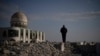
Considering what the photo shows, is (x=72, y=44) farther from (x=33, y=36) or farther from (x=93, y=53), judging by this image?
(x=33, y=36)

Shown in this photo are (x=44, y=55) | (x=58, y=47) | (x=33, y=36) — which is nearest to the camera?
(x=44, y=55)

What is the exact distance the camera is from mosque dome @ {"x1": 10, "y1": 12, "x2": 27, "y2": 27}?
8969 millimetres

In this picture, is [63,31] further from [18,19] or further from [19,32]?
[18,19]

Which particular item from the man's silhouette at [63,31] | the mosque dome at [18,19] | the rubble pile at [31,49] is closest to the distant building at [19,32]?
the mosque dome at [18,19]

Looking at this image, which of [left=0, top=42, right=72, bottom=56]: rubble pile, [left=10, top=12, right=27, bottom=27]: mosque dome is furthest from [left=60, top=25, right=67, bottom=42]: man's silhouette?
[left=10, top=12, right=27, bottom=27]: mosque dome

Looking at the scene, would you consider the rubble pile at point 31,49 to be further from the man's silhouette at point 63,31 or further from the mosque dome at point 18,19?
the mosque dome at point 18,19

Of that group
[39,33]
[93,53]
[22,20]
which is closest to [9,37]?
[22,20]

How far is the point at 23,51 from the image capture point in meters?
5.73

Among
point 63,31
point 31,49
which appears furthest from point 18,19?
point 31,49

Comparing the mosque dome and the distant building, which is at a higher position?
the mosque dome

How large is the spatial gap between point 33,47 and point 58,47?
134cm

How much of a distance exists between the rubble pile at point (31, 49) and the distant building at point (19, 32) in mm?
1508

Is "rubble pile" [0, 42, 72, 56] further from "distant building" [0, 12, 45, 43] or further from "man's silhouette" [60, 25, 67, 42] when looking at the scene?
"distant building" [0, 12, 45, 43]

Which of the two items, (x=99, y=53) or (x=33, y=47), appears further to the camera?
(x=99, y=53)
